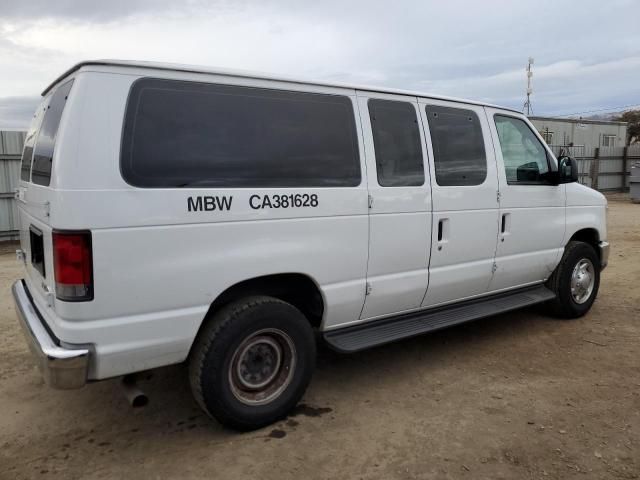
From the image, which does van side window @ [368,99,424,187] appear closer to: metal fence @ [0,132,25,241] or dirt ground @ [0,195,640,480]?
dirt ground @ [0,195,640,480]

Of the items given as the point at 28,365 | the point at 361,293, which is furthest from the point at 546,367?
the point at 28,365

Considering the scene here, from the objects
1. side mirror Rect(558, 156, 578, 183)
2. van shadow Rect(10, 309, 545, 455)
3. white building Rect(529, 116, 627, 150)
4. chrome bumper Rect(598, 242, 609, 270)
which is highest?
white building Rect(529, 116, 627, 150)

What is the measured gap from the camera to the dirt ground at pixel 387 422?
10.0 feet

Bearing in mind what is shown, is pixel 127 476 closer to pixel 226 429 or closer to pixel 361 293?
pixel 226 429

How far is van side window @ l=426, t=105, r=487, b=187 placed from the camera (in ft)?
14.1

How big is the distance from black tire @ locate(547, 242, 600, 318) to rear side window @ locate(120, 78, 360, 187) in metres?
2.93

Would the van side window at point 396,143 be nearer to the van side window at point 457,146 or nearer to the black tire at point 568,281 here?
the van side window at point 457,146

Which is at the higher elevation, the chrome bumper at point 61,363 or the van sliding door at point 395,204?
the van sliding door at point 395,204

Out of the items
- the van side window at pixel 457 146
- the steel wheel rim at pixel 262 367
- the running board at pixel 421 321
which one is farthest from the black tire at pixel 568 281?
the steel wheel rim at pixel 262 367

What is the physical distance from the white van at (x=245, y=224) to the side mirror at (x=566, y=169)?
64 cm

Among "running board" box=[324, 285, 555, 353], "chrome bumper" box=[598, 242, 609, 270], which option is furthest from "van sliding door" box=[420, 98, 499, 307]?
"chrome bumper" box=[598, 242, 609, 270]

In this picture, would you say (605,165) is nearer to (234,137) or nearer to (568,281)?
(568,281)

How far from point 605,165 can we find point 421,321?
893 inches

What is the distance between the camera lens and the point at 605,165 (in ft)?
76.8
